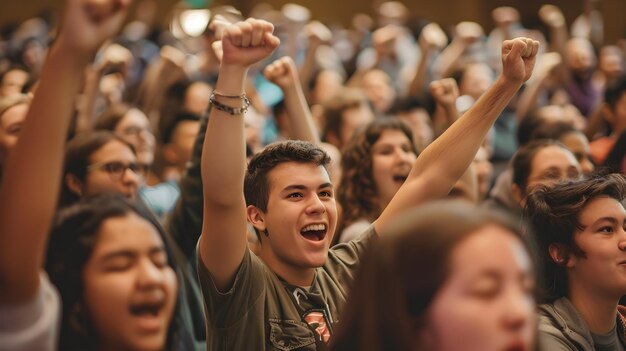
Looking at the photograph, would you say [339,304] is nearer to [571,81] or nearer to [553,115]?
[553,115]

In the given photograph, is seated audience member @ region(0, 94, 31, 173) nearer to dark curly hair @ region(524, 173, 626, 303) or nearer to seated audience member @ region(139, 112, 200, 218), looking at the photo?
seated audience member @ region(139, 112, 200, 218)

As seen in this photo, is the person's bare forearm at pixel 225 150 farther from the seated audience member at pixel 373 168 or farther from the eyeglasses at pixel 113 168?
the seated audience member at pixel 373 168

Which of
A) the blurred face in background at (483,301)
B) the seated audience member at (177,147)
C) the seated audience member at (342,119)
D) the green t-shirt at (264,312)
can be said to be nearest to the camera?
the blurred face in background at (483,301)

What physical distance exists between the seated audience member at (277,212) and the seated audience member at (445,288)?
0.62 metres

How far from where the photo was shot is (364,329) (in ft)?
4.50

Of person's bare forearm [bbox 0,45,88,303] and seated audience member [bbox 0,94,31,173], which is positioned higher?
person's bare forearm [bbox 0,45,88,303]

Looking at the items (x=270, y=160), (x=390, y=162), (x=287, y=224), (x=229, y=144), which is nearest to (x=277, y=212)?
(x=287, y=224)

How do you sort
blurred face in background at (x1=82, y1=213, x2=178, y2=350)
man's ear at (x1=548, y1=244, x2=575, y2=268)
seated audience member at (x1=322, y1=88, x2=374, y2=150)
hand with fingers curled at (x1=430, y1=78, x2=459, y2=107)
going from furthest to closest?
1. seated audience member at (x1=322, y1=88, x2=374, y2=150)
2. hand with fingers curled at (x1=430, y1=78, x2=459, y2=107)
3. man's ear at (x1=548, y1=244, x2=575, y2=268)
4. blurred face in background at (x1=82, y1=213, x2=178, y2=350)

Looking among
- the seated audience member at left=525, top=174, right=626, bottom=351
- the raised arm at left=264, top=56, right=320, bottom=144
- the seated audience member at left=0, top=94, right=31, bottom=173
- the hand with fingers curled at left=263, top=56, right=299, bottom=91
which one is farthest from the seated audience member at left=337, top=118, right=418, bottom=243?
the seated audience member at left=0, top=94, right=31, bottom=173

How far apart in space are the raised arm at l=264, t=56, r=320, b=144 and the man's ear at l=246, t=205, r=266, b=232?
0.76 meters

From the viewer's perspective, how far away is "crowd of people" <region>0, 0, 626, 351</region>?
1333 millimetres

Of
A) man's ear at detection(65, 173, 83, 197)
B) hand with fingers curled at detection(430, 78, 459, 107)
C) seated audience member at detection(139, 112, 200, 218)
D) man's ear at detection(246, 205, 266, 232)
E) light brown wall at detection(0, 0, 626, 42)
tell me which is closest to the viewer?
man's ear at detection(246, 205, 266, 232)

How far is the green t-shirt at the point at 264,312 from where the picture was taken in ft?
6.61

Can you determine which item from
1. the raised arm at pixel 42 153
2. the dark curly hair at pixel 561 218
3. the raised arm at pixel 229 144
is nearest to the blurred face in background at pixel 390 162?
the dark curly hair at pixel 561 218
